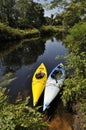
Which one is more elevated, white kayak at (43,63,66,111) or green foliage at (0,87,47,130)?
green foliage at (0,87,47,130)

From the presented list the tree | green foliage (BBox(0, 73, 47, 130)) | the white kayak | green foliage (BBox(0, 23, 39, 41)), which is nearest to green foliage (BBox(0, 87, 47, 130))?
green foliage (BBox(0, 73, 47, 130))

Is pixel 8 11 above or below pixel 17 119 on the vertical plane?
below

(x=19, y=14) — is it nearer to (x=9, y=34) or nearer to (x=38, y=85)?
(x=9, y=34)

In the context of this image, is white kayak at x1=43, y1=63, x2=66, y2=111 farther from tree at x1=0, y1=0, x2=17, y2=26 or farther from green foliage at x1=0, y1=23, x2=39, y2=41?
tree at x1=0, y1=0, x2=17, y2=26

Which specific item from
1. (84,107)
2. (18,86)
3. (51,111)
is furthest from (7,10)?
(84,107)

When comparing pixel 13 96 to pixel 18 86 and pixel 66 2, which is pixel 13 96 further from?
pixel 66 2

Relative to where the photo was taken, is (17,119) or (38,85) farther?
(38,85)

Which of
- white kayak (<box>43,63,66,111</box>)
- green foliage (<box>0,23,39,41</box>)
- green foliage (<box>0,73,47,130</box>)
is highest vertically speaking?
green foliage (<box>0,73,47,130</box>)

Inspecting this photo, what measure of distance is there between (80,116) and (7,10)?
202 feet

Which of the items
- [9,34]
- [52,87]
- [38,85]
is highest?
[52,87]

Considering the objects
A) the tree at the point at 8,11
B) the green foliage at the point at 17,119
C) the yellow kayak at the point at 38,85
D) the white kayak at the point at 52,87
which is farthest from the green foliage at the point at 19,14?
the green foliage at the point at 17,119

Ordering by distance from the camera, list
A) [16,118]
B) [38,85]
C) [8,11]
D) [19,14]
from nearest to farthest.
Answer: [16,118]
[38,85]
[8,11]
[19,14]

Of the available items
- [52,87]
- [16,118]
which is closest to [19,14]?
[52,87]

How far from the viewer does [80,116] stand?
11633 millimetres
